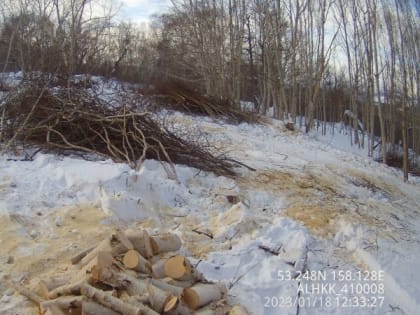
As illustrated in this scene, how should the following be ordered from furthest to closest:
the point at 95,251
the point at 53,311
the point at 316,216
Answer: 1. the point at 316,216
2. the point at 95,251
3. the point at 53,311

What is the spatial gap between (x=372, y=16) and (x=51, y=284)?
1523cm

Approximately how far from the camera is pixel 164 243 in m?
3.61

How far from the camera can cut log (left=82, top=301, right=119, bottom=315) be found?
2.64 m

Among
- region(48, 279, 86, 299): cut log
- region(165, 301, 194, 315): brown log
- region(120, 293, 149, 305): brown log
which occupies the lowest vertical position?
region(165, 301, 194, 315): brown log

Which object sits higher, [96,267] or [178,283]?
[96,267]

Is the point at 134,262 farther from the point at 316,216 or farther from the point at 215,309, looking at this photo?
the point at 316,216

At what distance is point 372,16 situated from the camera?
607 inches

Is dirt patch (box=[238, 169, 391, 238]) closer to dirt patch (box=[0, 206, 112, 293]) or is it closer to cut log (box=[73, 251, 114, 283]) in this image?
dirt patch (box=[0, 206, 112, 293])

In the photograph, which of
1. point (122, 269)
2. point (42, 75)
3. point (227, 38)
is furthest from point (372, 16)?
point (122, 269)

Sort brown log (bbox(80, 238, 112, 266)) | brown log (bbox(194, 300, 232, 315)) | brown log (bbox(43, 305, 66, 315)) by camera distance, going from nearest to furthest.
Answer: brown log (bbox(43, 305, 66, 315))
brown log (bbox(194, 300, 232, 315))
brown log (bbox(80, 238, 112, 266))

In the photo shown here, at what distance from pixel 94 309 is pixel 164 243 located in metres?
1.03

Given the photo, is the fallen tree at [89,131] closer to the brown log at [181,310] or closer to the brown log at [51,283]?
the brown log at [51,283]

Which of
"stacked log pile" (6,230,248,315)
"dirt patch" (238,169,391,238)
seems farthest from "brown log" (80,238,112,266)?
"dirt patch" (238,169,391,238)

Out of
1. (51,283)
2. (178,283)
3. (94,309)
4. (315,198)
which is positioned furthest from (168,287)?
(315,198)
